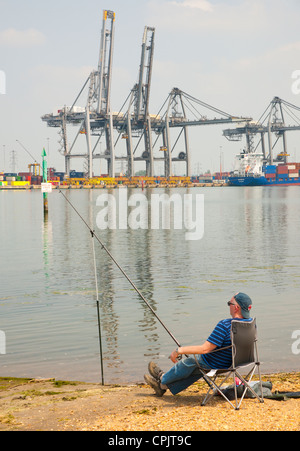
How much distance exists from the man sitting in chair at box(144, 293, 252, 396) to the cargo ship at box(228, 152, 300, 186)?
→ 136837mm

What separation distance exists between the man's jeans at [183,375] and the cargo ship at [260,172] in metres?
137

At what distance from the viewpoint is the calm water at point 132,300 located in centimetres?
866

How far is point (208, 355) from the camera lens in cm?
562

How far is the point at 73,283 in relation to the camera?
16.0 m

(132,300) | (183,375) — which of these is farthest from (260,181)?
(183,375)

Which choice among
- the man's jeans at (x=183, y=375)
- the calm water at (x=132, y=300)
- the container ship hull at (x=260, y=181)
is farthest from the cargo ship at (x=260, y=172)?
the man's jeans at (x=183, y=375)

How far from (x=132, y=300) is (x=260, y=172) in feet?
443
